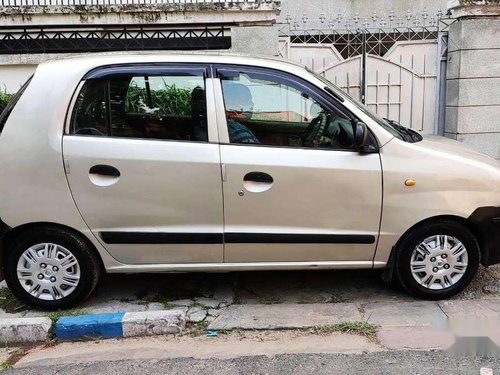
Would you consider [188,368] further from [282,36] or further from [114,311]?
[282,36]

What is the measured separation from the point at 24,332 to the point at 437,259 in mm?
3035

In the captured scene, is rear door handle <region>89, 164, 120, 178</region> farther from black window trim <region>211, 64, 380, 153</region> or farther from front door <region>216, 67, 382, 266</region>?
black window trim <region>211, 64, 380, 153</region>

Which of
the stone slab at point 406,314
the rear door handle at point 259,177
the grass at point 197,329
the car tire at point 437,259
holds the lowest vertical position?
the grass at point 197,329

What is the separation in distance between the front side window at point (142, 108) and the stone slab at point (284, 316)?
1.33m

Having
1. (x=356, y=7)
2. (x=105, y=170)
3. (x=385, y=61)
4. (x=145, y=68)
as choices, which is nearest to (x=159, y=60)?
(x=145, y=68)

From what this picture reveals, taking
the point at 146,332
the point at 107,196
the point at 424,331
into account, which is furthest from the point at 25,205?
the point at 424,331

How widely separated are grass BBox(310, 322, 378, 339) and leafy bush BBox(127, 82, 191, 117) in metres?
1.81

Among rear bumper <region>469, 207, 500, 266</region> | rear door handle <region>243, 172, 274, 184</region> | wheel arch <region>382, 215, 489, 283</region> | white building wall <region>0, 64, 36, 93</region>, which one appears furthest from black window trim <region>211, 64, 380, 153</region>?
white building wall <region>0, 64, 36, 93</region>

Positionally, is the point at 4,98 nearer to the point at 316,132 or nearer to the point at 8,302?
the point at 8,302

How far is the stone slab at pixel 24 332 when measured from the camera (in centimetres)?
364

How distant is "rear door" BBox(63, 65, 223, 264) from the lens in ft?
12.1

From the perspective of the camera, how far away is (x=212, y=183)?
3.70m

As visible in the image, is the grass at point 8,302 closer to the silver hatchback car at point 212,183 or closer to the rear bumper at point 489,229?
the silver hatchback car at point 212,183

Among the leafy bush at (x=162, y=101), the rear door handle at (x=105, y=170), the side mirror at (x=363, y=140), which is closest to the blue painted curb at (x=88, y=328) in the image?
the rear door handle at (x=105, y=170)
